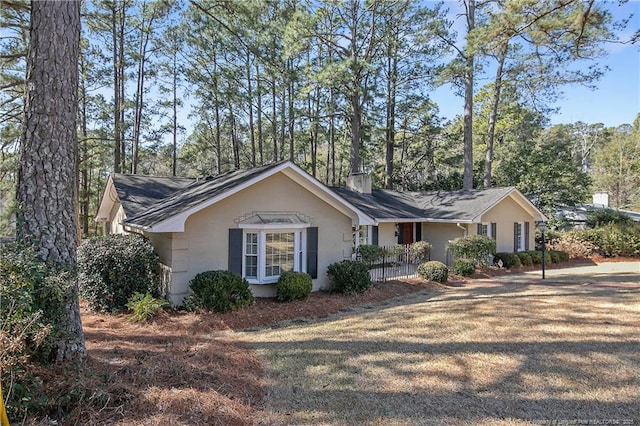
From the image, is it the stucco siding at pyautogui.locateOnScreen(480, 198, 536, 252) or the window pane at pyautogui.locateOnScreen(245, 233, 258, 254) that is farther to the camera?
the stucco siding at pyautogui.locateOnScreen(480, 198, 536, 252)

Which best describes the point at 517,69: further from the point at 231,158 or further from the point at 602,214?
the point at 231,158

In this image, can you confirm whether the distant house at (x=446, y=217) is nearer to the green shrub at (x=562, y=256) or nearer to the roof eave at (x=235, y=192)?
the green shrub at (x=562, y=256)

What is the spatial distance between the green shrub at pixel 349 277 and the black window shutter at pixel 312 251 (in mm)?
571

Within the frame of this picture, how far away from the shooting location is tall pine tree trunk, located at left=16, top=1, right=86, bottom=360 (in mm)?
4582

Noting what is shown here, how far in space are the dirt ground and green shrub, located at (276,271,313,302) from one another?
2.20 m

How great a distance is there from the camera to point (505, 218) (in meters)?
19.6

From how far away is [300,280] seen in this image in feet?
34.5

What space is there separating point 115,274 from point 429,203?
653 inches

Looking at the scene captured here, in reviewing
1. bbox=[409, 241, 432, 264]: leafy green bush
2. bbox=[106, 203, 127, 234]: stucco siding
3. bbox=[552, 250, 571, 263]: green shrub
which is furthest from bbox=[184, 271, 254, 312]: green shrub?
bbox=[552, 250, 571, 263]: green shrub

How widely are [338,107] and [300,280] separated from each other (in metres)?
18.6

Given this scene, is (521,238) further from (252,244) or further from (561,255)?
(252,244)

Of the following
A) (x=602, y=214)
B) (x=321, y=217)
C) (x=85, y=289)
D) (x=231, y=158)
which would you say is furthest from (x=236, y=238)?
(x=231, y=158)

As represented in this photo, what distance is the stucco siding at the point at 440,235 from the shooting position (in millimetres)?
18469

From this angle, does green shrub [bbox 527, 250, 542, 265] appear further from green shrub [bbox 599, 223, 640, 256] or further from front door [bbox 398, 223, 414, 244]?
front door [bbox 398, 223, 414, 244]
